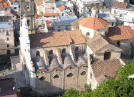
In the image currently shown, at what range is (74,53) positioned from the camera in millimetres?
52062

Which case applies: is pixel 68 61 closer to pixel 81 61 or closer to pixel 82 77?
pixel 81 61

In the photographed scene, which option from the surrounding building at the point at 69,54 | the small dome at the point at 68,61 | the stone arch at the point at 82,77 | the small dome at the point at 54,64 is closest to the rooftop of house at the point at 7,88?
the surrounding building at the point at 69,54

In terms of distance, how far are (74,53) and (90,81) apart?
6.69 m

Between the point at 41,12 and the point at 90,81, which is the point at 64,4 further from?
the point at 90,81

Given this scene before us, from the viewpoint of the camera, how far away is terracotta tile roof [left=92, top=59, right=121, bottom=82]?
154 feet

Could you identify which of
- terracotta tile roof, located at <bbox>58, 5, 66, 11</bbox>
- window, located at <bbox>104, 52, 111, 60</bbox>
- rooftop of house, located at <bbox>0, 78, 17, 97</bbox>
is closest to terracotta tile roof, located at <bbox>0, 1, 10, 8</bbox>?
terracotta tile roof, located at <bbox>58, 5, 66, 11</bbox>

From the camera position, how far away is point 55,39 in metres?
51.2

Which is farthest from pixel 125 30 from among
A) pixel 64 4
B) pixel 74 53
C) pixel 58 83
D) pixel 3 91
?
pixel 64 4

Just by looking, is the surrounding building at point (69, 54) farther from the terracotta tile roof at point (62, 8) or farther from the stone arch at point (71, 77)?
the terracotta tile roof at point (62, 8)

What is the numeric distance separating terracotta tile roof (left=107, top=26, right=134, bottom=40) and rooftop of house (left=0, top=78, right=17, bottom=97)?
74.5 ft

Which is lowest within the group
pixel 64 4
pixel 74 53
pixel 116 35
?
pixel 74 53

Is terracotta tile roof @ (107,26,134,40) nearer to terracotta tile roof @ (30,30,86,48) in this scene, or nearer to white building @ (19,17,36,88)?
terracotta tile roof @ (30,30,86,48)

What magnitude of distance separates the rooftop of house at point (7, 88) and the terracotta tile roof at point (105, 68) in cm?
1561

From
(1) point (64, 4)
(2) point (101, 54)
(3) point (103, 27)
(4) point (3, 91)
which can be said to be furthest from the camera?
(1) point (64, 4)
